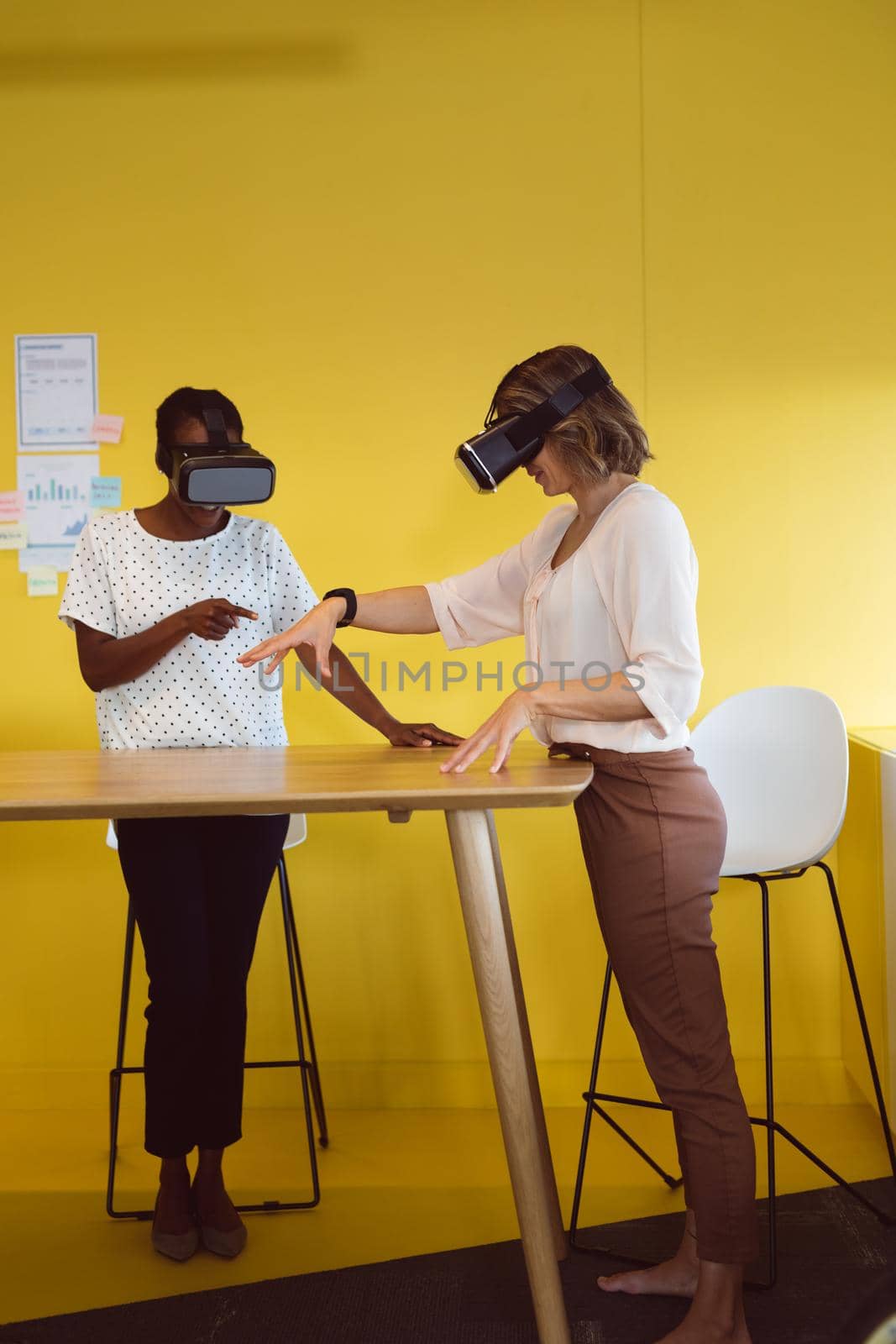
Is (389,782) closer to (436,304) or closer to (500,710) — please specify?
(500,710)

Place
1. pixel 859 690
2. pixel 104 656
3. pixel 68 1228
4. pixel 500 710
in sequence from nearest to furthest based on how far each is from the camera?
pixel 500 710 < pixel 104 656 < pixel 68 1228 < pixel 859 690

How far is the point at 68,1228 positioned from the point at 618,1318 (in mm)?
1131

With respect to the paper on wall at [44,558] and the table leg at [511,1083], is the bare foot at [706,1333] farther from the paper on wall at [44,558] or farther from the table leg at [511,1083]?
the paper on wall at [44,558]

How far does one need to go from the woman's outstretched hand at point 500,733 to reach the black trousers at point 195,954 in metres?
0.59

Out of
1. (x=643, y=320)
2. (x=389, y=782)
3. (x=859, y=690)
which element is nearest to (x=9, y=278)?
(x=643, y=320)

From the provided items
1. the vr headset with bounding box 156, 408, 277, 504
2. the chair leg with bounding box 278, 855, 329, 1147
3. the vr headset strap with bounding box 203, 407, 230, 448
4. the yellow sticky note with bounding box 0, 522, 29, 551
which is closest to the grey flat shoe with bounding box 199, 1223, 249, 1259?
the chair leg with bounding box 278, 855, 329, 1147

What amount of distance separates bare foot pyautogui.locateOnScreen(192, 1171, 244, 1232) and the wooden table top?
847 millimetres

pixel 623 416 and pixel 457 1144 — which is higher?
pixel 623 416

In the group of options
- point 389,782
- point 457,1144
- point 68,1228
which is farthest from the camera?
point 457,1144

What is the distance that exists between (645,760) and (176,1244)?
4.25 ft

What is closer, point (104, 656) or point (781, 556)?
point (104, 656)

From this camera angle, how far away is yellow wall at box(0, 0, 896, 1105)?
304 cm

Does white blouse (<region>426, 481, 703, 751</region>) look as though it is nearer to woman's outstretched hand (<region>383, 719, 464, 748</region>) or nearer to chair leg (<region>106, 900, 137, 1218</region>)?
woman's outstretched hand (<region>383, 719, 464, 748</region>)

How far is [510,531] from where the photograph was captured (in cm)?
312
